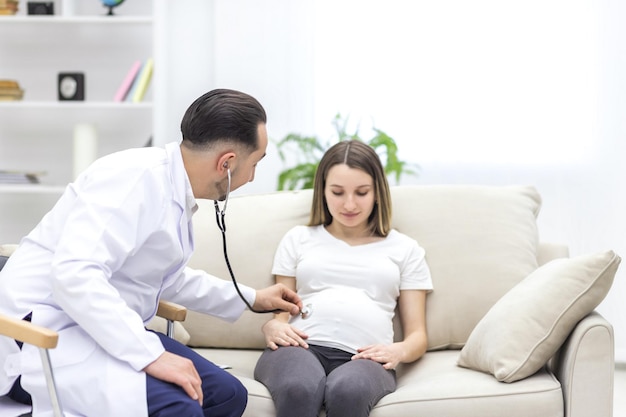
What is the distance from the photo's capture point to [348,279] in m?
2.27

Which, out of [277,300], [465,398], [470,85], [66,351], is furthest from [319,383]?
[470,85]

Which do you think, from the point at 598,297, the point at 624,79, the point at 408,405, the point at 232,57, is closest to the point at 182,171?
the point at 408,405

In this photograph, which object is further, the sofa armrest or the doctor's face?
the sofa armrest

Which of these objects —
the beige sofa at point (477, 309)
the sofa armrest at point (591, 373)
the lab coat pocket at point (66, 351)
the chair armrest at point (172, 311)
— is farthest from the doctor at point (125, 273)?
the sofa armrest at point (591, 373)

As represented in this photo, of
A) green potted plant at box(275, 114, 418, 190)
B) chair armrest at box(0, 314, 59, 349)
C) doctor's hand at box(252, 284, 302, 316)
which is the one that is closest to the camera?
chair armrest at box(0, 314, 59, 349)

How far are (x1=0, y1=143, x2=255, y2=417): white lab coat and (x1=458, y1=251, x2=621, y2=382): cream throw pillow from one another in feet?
2.61

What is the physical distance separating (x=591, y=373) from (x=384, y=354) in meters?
0.50

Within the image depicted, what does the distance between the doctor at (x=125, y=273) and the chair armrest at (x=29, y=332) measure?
0.09 meters

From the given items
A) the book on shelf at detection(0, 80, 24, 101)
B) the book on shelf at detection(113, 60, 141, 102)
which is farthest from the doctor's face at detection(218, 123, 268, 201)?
the book on shelf at detection(0, 80, 24, 101)

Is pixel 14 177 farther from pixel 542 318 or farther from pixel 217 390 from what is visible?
pixel 542 318

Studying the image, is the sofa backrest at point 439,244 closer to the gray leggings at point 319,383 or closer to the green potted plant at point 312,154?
the gray leggings at point 319,383

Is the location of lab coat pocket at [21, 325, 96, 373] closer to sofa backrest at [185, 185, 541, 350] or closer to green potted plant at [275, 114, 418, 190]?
sofa backrest at [185, 185, 541, 350]

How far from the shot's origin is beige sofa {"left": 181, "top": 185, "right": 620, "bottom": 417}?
188 cm

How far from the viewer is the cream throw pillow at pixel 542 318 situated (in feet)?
6.38
